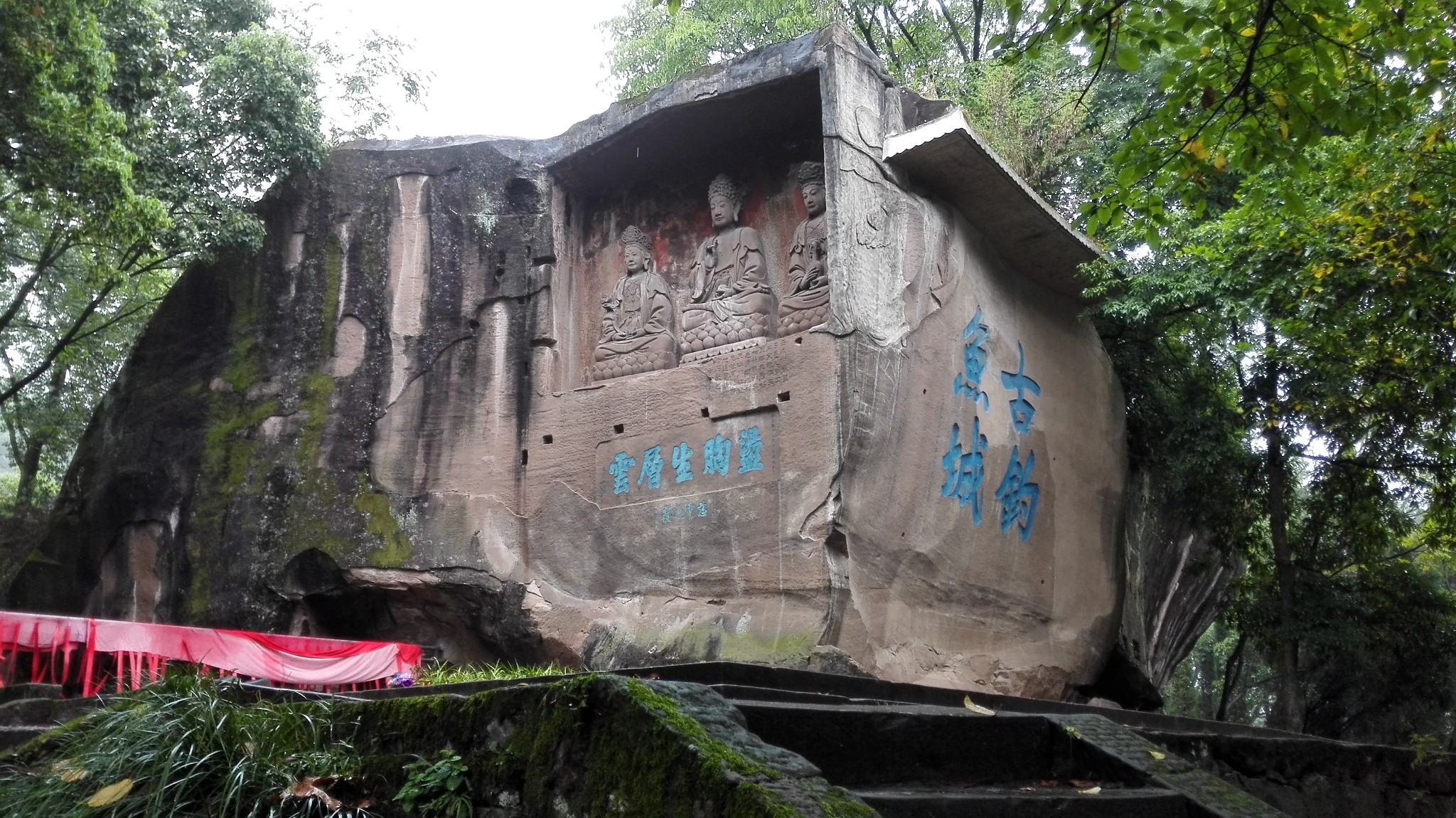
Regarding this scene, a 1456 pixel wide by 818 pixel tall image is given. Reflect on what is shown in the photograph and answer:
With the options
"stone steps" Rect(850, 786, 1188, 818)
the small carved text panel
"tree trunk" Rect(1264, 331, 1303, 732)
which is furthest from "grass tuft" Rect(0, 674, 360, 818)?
"tree trunk" Rect(1264, 331, 1303, 732)

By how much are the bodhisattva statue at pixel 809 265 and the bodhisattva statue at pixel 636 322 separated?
974 millimetres

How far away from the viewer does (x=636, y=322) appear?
8781mm

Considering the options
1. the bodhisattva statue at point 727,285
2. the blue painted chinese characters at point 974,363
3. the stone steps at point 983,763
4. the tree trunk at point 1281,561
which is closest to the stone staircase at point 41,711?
the stone steps at point 983,763

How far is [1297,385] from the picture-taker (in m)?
9.31

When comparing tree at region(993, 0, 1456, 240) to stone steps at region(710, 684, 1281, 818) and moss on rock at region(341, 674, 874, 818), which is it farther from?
moss on rock at region(341, 674, 874, 818)

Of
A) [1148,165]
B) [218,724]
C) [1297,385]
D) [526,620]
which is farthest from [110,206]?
[1297,385]

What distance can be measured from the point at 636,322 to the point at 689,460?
4.32 feet

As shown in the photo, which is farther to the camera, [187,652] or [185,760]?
[187,652]

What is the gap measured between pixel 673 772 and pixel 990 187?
6281mm

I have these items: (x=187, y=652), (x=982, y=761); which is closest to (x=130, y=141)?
(x=187, y=652)

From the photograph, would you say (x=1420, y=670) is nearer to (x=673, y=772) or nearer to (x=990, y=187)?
(x=990, y=187)

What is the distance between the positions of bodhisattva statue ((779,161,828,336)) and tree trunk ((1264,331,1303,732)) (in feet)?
12.4

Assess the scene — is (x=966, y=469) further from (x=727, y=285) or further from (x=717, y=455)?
(x=727, y=285)

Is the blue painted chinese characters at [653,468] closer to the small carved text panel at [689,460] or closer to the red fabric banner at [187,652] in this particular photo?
the small carved text panel at [689,460]
